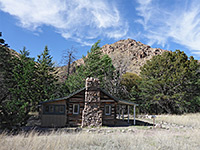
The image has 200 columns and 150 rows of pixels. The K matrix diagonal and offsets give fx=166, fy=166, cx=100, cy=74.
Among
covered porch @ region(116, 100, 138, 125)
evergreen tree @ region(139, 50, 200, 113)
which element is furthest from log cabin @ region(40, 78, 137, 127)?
evergreen tree @ region(139, 50, 200, 113)

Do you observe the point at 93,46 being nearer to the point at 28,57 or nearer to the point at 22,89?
the point at 28,57

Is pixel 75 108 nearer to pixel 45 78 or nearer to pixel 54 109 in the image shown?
pixel 54 109

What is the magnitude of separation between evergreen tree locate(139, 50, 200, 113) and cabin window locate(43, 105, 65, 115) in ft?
60.1

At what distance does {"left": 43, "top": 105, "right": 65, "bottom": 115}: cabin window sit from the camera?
18131 mm

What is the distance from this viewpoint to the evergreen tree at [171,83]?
95.7 feet

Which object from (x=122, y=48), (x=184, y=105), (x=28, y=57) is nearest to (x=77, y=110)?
(x=28, y=57)

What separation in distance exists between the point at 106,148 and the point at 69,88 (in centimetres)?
2468

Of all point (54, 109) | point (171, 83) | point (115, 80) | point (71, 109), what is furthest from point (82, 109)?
point (171, 83)

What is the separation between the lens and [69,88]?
3078 centimetres

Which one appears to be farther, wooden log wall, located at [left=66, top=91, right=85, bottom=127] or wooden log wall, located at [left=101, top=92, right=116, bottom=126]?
wooden log wall, located at [left=101, top=92, right=116, bottom=126]

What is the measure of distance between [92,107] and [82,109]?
4.76ft

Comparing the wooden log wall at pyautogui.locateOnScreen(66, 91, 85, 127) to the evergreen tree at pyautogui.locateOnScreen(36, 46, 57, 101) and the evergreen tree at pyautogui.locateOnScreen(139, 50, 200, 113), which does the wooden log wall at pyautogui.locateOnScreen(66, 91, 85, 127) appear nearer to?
the evergreen tree at pyautogui.locateOnScreen(36, 46, 57, 101)

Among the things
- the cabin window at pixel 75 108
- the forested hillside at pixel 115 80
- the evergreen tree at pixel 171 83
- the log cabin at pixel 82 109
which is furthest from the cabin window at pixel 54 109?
the evergreen tree at pixel 171 83

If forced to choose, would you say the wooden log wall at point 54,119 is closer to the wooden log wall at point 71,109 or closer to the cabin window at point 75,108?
the wooden log wall at point 71,109
